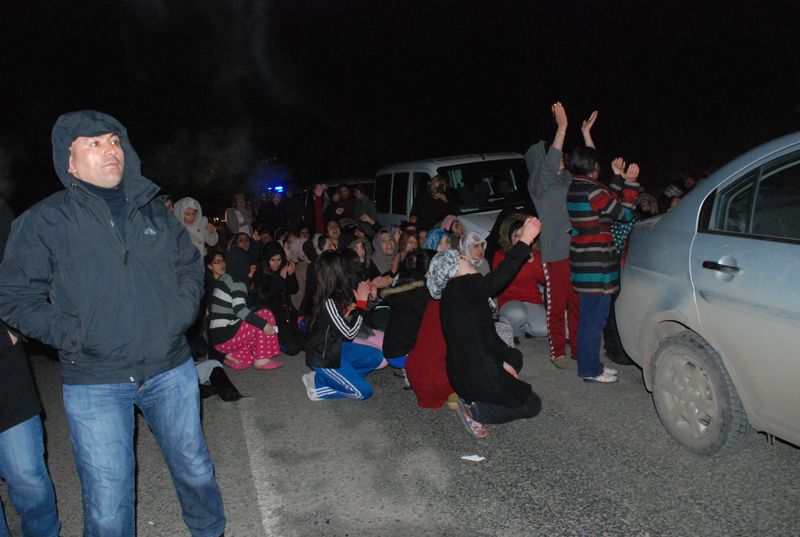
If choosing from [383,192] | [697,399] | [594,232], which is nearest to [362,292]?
[594,232]

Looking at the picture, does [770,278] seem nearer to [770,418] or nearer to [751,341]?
[751,341]

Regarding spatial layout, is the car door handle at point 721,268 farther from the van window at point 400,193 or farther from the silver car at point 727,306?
the van window at point 400,193

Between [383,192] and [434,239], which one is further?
[383,192]

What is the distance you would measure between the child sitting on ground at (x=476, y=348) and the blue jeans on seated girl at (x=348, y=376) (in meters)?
1.17

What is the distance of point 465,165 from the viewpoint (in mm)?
9844

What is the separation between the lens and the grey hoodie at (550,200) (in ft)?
19.6

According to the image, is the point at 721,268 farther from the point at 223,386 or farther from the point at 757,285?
the point at 223,386

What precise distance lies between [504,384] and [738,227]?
176 cm

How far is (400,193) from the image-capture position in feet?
35.1

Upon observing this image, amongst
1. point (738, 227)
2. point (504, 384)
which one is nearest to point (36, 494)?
point (504, 384)

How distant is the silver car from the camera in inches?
128

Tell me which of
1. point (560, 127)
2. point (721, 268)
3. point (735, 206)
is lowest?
point (721, 268)

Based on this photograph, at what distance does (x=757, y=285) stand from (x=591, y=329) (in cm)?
213

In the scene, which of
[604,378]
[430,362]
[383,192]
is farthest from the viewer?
[383,192]
